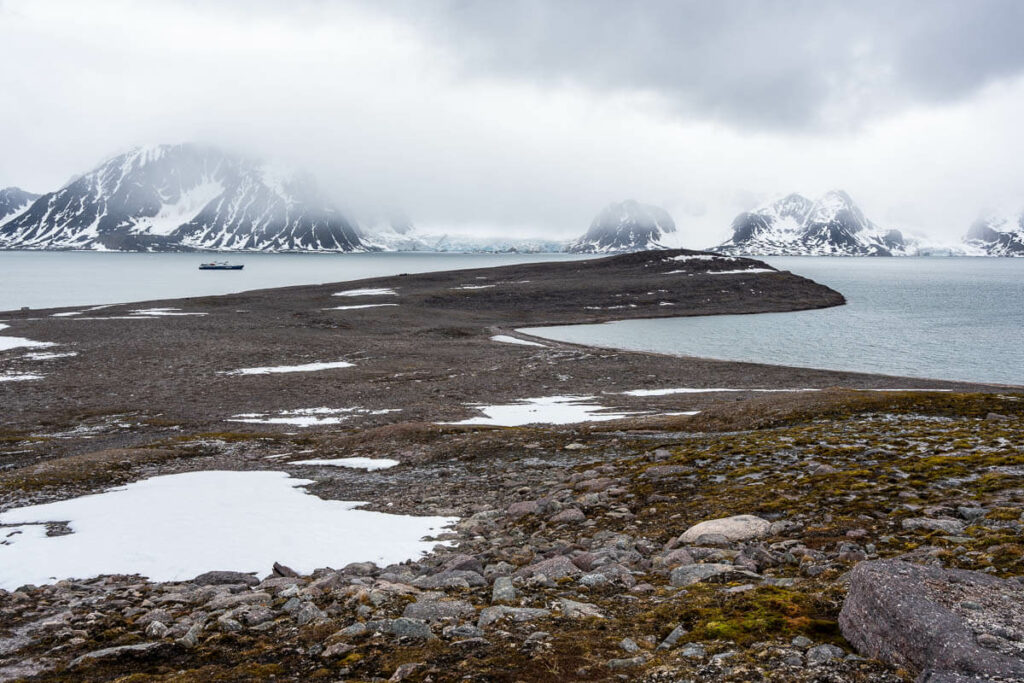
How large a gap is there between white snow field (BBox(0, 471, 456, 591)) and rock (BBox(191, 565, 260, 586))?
0.39 metres

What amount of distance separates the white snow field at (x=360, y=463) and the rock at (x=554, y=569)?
11.4 meters

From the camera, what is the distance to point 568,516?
12.8 metres

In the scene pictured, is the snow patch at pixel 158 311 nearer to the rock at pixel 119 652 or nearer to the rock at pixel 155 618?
the rock at pixel 155 618

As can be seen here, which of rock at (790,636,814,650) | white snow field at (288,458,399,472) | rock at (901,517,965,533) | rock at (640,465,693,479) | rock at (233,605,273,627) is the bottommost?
white snow field at (288,458,399,472)

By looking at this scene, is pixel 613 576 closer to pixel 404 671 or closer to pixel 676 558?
pixel 676 558

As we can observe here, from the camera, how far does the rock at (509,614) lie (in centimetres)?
746

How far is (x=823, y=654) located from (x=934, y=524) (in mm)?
5090

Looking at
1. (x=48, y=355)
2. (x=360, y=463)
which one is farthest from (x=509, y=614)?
(x=48, y=355)

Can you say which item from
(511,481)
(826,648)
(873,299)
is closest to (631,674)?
(826,648)

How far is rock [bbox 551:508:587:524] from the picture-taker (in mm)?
12633

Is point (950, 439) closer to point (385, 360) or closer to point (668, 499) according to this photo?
point (668, 499)

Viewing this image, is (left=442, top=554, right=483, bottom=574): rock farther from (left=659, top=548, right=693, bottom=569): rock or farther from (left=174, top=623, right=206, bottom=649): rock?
(left=174, top=623, right=206, bottom=649): rock

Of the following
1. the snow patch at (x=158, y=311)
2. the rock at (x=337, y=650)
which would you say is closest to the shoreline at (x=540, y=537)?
the rock at (x=337, y=650)

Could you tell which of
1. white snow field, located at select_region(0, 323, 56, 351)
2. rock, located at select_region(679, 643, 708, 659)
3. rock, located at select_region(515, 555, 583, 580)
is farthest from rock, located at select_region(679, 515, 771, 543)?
white snow field, located at select_region(0, 323, 56, 351)
